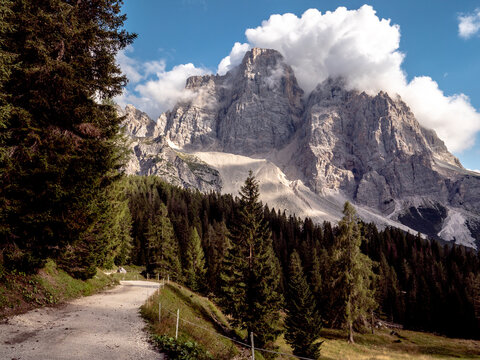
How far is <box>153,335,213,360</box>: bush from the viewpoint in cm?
930

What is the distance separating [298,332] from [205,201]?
344ft

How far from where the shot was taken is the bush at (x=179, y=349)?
9.30 metres

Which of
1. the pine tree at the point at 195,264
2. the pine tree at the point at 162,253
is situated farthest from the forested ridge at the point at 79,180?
the pine tree at the point at 195,264

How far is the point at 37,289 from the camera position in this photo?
46.8 ft

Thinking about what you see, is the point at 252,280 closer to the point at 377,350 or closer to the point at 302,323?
the point at 302,323

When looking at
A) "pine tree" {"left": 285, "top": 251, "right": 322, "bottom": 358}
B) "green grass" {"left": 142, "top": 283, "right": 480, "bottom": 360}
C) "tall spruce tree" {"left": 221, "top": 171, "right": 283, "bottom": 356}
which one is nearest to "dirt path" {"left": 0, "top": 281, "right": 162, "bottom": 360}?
"green grass" {"left": 142, "top": 283, "right": 480, "bottom": 360}

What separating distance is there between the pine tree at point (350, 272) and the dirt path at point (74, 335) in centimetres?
2478

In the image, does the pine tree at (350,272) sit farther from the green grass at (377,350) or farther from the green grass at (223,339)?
the green grass at (223,339)

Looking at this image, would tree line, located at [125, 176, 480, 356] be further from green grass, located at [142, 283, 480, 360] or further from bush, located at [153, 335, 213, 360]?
bush, located at [153, 335, 213, 360]

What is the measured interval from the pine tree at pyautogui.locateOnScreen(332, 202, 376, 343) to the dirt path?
24.8m

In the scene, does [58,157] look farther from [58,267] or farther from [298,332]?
[298,332]

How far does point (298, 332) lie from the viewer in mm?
25906

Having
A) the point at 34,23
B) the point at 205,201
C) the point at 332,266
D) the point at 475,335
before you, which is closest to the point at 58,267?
the point at 34,23

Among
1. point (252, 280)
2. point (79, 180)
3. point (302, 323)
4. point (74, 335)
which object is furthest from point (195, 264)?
point (74, 335)
